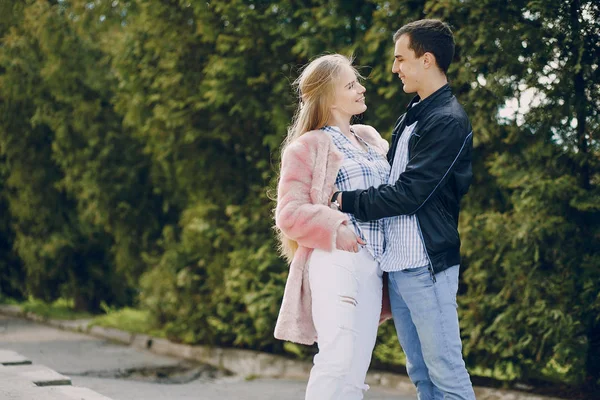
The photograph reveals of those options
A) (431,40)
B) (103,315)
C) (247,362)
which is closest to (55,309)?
(103,315)

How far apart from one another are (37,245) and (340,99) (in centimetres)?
1027

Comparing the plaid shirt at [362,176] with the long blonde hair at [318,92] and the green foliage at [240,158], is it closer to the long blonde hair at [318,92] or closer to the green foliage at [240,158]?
the long blonde hair at [318,92]

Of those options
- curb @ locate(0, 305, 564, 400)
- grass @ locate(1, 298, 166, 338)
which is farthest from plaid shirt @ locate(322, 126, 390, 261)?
grass @ locate(1, 298, 166, 338)

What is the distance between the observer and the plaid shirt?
12.8 feet

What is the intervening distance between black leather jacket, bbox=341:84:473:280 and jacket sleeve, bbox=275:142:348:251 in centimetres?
12

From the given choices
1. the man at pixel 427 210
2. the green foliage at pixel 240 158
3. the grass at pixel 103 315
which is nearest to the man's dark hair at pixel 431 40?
the man at pixel 427 210

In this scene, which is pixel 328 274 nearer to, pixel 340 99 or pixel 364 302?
pixel 364 302

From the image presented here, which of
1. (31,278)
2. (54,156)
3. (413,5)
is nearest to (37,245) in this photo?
(31,278)

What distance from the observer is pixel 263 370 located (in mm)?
8344

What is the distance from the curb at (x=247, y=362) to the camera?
21.5 feet

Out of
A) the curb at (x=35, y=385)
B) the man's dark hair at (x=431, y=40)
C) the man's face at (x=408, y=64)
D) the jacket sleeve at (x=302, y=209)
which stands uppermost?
the man's dark hair at (x=431, y=40)

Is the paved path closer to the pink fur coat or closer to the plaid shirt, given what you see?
the pink fur coat

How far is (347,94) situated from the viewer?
4016 millimetres

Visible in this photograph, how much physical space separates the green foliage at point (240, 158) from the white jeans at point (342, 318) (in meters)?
2.33
